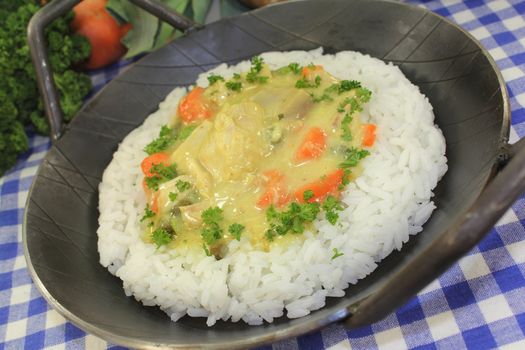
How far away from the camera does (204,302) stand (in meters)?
2.80

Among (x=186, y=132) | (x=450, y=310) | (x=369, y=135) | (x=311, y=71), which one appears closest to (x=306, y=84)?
(x=311, y=71)

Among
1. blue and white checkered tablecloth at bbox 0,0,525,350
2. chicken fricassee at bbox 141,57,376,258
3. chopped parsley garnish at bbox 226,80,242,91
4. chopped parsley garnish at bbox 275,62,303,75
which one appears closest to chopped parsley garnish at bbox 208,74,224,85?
chopped parsley garnish at bbox 226,80,242,91

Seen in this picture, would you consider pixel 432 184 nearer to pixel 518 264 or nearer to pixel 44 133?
pixel 518 264

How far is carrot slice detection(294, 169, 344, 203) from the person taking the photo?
2953 mm

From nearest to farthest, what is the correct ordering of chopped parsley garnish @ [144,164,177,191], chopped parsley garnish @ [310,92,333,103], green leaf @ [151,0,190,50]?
chopped parsley garnish @ [144,164,177,191], chopped parsley garnish @ [310,92,333,103], green leaf @ [151,0,190,50]

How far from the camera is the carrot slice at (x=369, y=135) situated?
3.19 meters

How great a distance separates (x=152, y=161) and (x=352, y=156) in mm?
1210

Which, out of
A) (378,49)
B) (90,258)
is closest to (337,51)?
(378,49)

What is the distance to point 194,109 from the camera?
362 centimetres

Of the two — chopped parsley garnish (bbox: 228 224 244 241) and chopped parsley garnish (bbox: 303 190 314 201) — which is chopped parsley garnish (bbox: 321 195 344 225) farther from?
chopped parsley garnish (bbox: 228 224 244 241)

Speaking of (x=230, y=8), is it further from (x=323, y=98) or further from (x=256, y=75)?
(x=323, y=98)

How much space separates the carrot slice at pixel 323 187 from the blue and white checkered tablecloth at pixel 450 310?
67cm

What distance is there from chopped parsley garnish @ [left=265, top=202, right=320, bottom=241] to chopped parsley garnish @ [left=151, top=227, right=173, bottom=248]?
546mm

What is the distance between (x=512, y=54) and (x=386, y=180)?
4.91 ft
